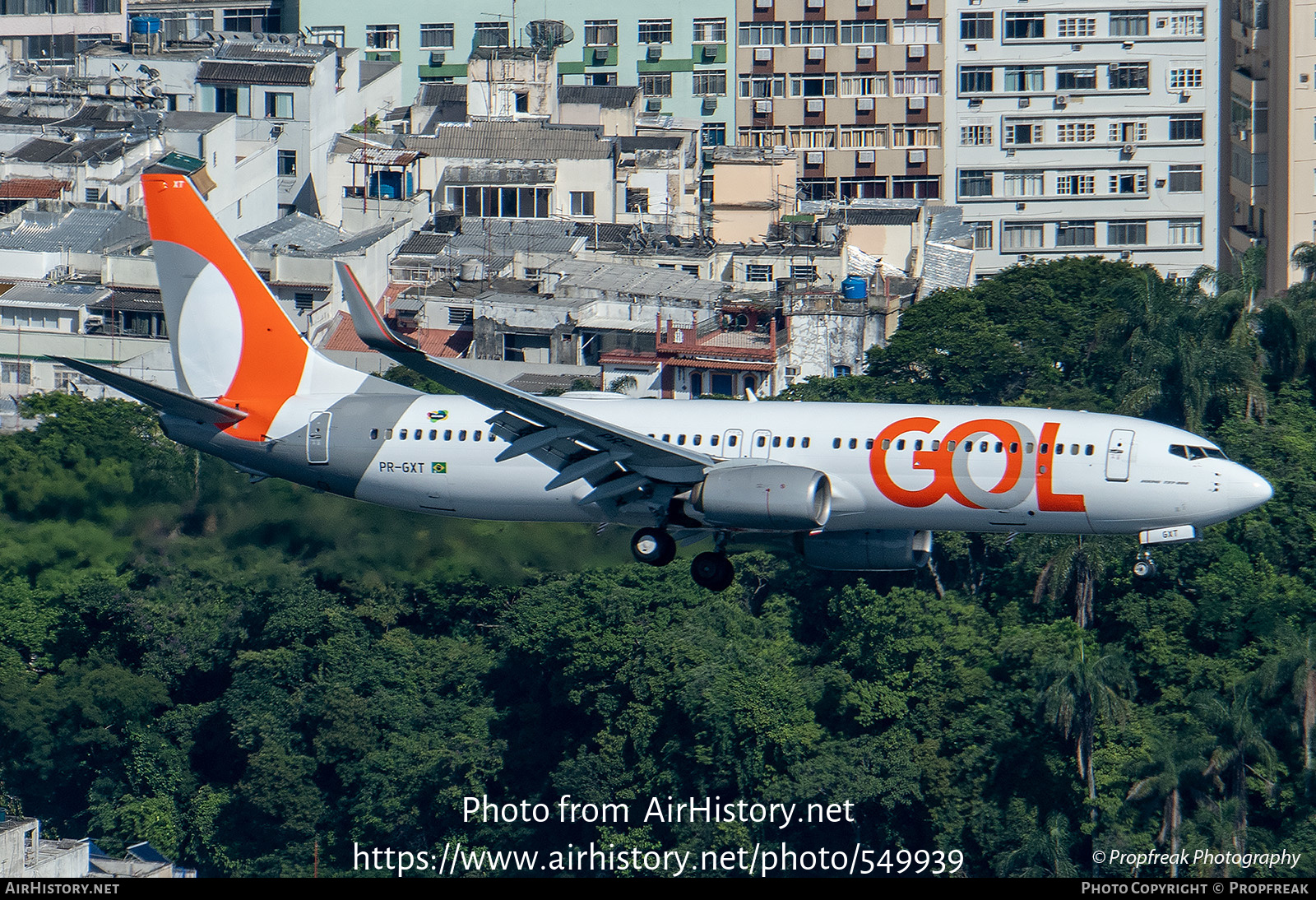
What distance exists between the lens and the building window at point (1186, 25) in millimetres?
145125

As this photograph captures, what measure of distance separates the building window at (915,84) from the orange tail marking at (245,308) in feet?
344

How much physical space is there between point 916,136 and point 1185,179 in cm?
1964

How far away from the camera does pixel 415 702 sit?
92688 mm

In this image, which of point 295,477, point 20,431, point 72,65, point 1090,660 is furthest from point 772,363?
point 72,65

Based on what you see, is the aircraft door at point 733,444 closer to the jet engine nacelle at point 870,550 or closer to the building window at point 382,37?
the jet engine nacelle at point 870,550

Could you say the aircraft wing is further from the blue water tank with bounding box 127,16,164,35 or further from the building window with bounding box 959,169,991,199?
the blue water tank with bounding box 127,16,164,35

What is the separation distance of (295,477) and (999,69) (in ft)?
358

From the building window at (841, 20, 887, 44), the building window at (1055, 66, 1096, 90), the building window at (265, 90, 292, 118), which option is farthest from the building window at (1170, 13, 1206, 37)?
the building window at (265, 90, 292, 118)

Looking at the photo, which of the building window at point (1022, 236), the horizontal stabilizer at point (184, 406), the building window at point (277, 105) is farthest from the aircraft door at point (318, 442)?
the building window at point (1022, 236)

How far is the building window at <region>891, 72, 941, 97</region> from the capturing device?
497 feet

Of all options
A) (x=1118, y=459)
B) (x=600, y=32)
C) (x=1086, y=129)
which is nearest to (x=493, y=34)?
(x=600, y=32)

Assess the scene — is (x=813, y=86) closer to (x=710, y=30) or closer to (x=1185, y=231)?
(x=710, y=30)

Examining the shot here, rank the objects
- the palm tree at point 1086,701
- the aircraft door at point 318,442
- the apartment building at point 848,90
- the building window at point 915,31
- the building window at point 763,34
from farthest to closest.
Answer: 1. the building window at point 763,34
2. the apartment building at point 848,90
3. the building window at point 915,31
4. the palm tree at point 1086,701
5. the aircraft door at point 318,442

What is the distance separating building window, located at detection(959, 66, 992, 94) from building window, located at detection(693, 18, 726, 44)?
1789 cm
